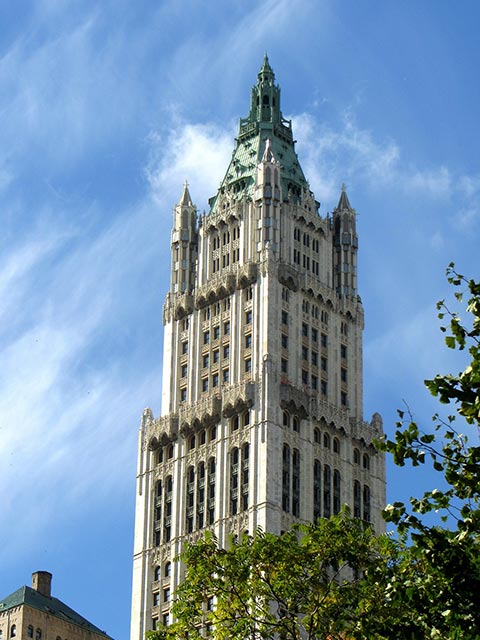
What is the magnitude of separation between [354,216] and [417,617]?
111162mm

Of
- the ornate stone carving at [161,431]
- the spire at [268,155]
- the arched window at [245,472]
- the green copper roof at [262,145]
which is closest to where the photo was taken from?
the arched window at [245,472]

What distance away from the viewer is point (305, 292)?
457ft

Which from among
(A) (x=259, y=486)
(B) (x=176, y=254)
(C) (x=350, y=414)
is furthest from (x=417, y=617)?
(B) (x=176, y=254)

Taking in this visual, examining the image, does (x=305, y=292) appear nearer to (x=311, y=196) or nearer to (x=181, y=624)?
(x=311, y=196)

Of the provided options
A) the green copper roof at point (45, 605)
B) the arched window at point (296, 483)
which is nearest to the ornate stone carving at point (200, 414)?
the arched window at point (296, 483)

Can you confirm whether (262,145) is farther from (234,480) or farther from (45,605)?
(45,605)

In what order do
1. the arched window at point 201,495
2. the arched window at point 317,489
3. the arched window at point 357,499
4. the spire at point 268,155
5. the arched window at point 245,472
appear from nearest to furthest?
the arched window at point 245,472, the arched window at point 317,489, the arched window at point 201,495, the arched window at point 357,499, the spire at point 268,155

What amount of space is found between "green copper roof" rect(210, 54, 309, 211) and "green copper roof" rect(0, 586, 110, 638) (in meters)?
45.4

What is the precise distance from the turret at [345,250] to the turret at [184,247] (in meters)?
14.1

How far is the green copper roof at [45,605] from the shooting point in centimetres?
15450

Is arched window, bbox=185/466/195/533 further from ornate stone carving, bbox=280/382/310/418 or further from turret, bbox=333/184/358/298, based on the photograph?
turret, bbox=333/184/358/298

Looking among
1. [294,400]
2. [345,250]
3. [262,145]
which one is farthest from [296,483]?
[262,145]

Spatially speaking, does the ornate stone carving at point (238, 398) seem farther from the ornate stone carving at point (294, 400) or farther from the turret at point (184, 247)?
the turret at point (184, 247)

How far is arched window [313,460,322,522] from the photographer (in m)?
129
